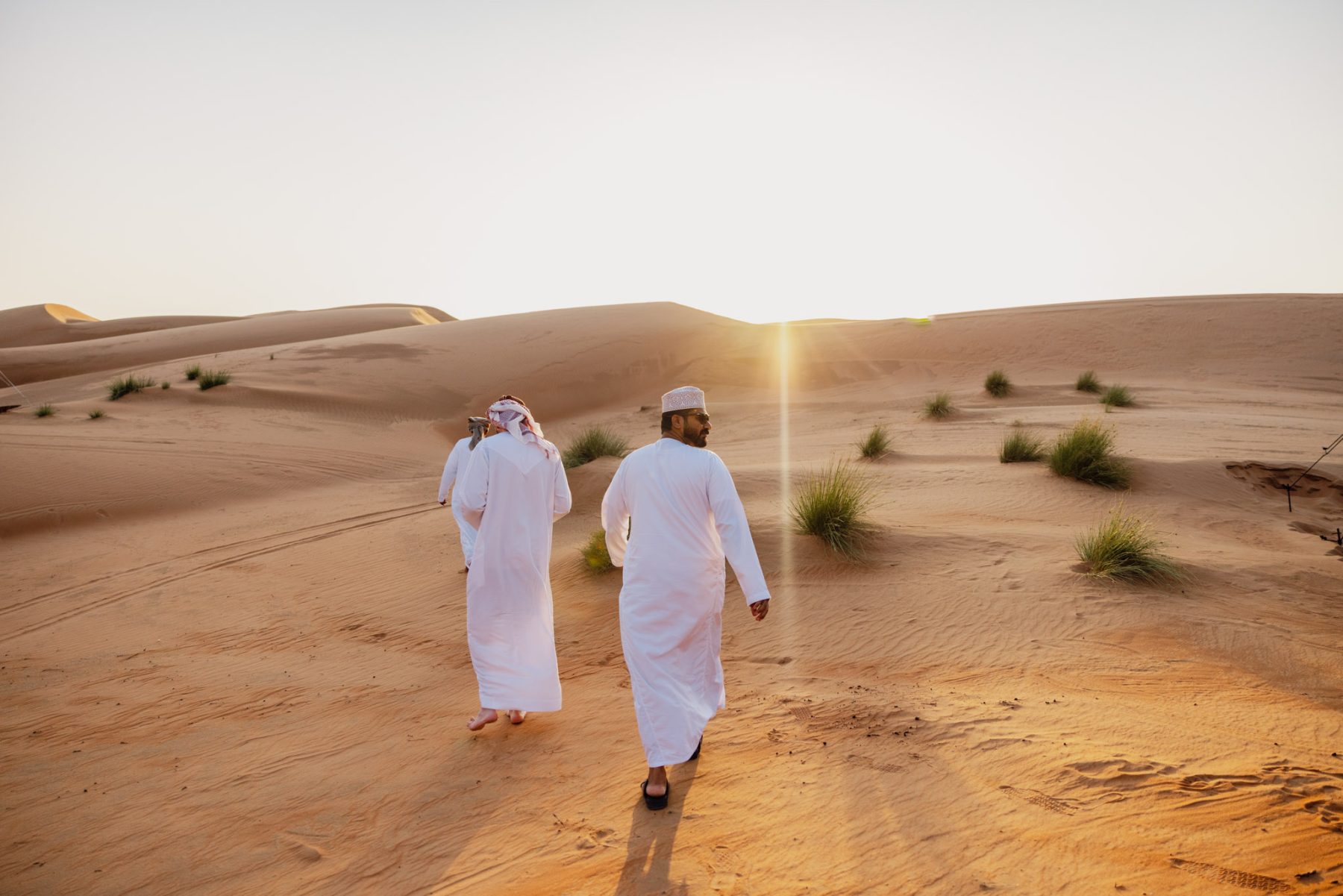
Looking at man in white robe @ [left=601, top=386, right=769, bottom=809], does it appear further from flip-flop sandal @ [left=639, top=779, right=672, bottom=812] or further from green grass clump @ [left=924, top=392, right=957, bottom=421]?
green grass clump @ [left=924, top=392, right=957, bottom=421]

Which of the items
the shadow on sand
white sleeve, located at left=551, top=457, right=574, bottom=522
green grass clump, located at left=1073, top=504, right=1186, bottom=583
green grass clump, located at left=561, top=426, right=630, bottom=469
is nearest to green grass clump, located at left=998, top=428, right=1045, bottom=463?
green grass clump, located at left=1073, top=504, right=1186, bottom=583

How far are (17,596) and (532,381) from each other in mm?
19325

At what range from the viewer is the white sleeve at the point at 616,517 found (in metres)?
4.43

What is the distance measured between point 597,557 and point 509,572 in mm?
3373

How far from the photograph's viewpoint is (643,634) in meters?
4.16

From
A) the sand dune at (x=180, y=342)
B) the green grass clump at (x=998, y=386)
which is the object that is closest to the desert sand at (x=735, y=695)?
the green grass clump at (x=998, y=386)

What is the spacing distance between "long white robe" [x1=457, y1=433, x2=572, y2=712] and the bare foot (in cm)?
10

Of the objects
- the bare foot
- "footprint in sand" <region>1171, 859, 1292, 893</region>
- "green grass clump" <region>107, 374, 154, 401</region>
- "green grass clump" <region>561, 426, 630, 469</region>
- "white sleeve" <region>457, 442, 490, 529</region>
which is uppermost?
"green grass clump" <region>107, 374, 154, 401</region>

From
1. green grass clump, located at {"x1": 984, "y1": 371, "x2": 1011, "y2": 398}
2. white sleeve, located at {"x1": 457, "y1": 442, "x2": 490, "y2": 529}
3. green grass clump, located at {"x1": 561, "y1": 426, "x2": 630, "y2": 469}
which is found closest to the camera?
white sleeve, located at {"x1": 457, "y1": 442, "x2": 490, "y2": 529}

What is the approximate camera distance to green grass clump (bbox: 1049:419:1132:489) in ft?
32.4

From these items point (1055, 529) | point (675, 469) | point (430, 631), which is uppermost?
point (675, 469)

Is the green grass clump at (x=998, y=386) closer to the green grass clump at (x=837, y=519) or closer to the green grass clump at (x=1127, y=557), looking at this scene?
the green grass clump at (x=837, y=519)

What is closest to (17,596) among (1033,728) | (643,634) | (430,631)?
(430,631)

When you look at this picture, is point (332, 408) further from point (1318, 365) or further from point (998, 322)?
point (1318, 365)
